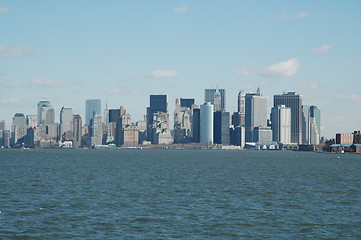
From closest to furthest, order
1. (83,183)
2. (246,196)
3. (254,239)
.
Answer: (254,239) → (246,196) → (83,183)

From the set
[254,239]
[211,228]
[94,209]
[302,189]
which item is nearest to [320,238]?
[254,239]

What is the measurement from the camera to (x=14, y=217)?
163 ft

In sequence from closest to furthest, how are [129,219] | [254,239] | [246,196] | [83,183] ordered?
1. [254,239]
2. [129,219]
3. [246,196]
4. [83,183]

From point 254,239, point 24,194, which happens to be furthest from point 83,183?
point 254,239

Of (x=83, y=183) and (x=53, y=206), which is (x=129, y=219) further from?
(x=83, y=183)

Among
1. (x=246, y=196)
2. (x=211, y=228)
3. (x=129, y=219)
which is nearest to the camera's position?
(x=211, y=228)

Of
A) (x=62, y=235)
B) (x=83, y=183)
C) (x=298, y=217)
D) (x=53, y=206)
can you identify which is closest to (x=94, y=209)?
(x=53, y=206)

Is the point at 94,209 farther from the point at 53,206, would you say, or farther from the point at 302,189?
the point at 302,189

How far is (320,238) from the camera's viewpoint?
42.5 m

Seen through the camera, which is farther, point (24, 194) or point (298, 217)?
point (24, 194)

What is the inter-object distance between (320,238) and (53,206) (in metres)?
25.8

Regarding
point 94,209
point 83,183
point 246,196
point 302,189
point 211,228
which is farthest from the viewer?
point 83,183

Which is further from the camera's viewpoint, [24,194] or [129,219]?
[24,194]

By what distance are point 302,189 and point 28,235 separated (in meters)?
43.3
